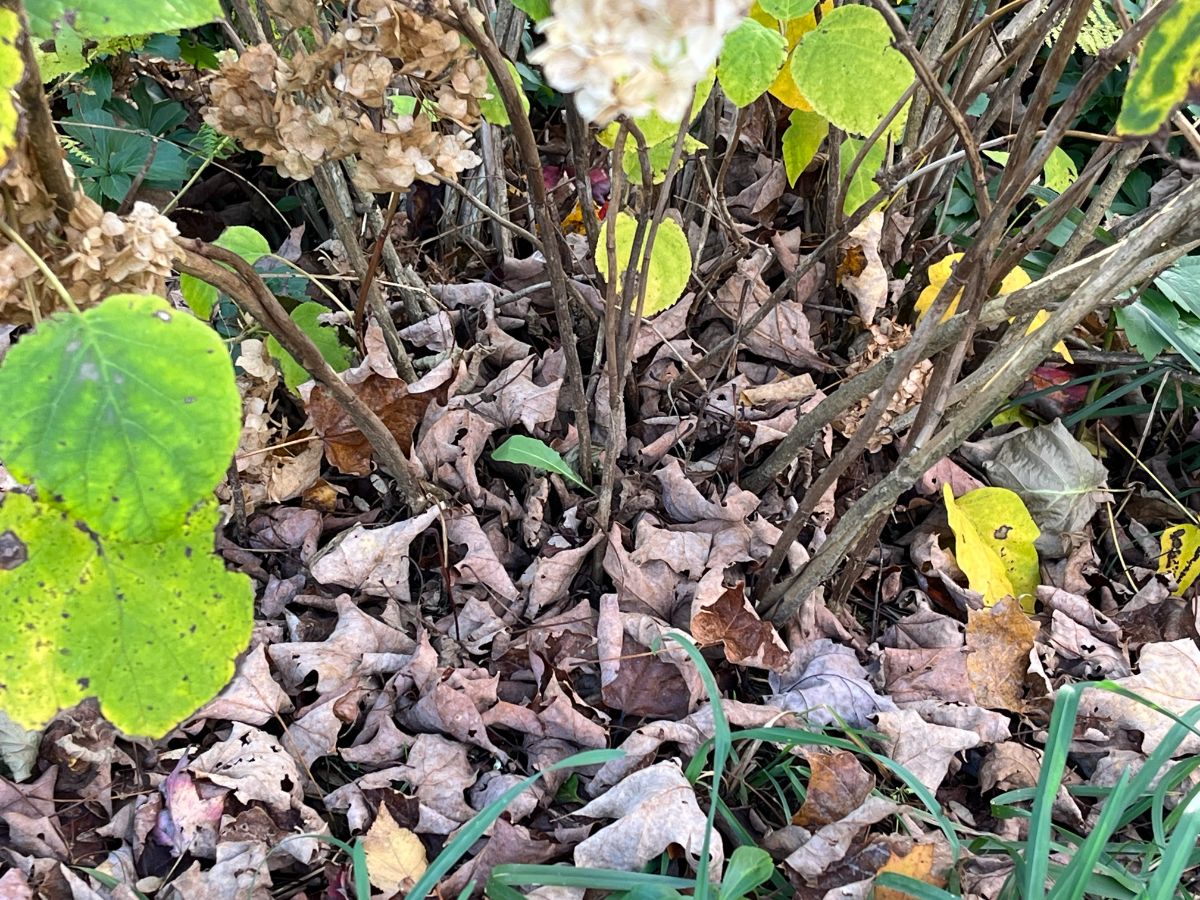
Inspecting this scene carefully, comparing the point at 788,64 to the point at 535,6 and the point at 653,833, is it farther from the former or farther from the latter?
the point at 653,833

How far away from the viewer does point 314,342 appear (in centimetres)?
111

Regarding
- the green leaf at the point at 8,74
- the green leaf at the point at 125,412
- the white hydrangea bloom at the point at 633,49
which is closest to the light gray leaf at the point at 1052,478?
the white hydrangea bloom at the point at 633,49

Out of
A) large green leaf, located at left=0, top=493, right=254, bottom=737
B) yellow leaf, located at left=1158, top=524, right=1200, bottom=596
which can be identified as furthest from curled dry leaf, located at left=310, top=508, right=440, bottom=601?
yellow leaf, located at left=1158, top=524, right=1200, bottom=596

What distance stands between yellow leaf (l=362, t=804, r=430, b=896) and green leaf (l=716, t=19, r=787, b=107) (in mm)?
861

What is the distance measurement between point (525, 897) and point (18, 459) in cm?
62

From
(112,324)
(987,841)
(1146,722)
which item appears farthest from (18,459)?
(1146,722)

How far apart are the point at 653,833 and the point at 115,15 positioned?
0.88m

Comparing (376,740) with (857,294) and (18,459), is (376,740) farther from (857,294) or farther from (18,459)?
(857,294)

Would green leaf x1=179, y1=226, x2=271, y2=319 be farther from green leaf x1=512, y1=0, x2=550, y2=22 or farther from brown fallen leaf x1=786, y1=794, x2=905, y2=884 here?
brown fallen leaf x1=786, y1=794, x2=905, y2=884

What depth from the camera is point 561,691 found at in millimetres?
1063

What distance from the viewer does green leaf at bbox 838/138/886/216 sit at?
120cm

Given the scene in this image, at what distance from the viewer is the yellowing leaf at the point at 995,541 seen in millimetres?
1199

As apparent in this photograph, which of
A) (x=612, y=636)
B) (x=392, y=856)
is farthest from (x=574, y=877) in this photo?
(x=612, y=636)

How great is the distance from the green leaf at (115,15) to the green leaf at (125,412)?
0.57 feet
